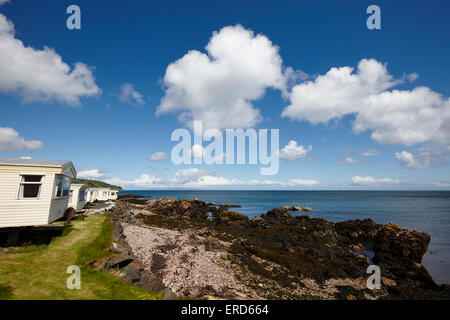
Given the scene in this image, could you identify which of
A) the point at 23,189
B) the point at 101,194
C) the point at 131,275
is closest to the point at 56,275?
the point at 131,275

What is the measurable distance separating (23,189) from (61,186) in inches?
94.4

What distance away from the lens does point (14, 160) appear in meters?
13.2

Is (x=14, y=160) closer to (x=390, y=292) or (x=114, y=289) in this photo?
(x=114, y=289)

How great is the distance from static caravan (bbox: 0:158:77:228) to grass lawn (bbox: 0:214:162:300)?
1.96 metres

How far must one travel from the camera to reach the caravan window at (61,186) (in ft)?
49.0

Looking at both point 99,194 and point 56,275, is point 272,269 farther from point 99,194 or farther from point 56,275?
point 99,194

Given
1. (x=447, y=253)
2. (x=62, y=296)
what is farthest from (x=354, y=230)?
(x=62, y=296)

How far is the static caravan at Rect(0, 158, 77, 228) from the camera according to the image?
1239 centimetres

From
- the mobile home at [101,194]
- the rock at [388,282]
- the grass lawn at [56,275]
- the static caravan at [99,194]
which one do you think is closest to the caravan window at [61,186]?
the grass lawn at [56,275]

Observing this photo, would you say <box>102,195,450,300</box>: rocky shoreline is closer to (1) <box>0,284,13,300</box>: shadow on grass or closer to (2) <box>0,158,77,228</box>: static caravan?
(1) <box>0,284,13,300</box>: shadow on grass

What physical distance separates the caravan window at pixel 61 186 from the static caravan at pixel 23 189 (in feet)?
0.28

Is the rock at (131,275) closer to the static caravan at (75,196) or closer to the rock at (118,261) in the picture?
the rock at (118,261)

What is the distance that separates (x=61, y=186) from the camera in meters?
15.9

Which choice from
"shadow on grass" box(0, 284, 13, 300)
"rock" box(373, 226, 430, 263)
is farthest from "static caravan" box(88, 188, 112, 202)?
"rock" box(373, 226, 430, 263)
